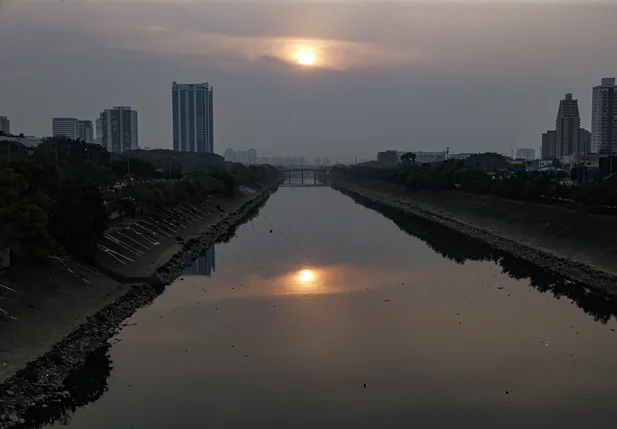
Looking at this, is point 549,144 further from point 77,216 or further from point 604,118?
point 77,216

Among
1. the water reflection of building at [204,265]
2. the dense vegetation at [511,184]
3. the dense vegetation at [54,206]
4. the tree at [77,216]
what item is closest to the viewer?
the dense vegetation at [54,206]

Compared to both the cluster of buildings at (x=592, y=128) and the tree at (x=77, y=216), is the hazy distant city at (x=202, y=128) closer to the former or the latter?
the cluster of buildings at (x=592, y=128)

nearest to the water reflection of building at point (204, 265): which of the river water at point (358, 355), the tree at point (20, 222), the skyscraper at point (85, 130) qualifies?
the river water at point (358, 355)

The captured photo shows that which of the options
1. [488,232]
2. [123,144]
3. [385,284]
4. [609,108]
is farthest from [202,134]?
[385,284]

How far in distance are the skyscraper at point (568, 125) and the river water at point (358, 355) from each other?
369ft

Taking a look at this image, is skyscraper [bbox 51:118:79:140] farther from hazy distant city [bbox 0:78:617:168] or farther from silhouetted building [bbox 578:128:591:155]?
silhouetted building [bbox 578:128:591:155]

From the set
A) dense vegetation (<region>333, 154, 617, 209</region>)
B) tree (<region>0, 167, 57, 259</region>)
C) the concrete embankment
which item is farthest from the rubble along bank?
dense vegetation (<region>333, 154, 617, 209</region>)

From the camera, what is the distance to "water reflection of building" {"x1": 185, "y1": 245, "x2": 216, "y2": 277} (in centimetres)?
2853

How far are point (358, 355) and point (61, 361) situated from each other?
23.0 feet

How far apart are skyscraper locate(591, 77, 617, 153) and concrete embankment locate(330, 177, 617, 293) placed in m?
62.1

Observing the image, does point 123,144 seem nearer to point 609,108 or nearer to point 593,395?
point 609,108

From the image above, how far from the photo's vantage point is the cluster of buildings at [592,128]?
106250mm

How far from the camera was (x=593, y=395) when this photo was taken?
43.2 feet

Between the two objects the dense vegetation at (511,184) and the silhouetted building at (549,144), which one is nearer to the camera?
the dense vegetation at (511,184)
